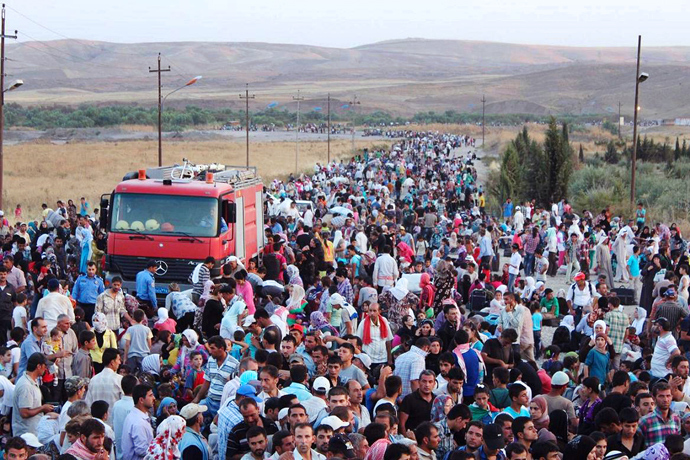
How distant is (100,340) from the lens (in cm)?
1087

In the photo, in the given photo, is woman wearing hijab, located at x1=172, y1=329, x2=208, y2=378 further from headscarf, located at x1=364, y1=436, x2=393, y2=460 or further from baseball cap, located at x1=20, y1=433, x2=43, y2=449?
headscarf, located at x1=364, y1=436, x2=393, y2=460

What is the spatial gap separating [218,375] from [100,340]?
101 inches

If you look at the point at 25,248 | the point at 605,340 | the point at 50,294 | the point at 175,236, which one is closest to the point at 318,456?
the point at 605,340

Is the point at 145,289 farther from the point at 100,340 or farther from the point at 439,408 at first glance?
the point at 439,408

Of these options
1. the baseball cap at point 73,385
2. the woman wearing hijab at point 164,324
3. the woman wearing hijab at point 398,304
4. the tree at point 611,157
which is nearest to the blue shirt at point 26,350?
the woman wearing hijab at point 164,324

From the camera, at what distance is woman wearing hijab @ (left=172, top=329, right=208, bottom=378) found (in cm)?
986

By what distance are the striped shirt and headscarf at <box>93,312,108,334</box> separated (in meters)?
2.52

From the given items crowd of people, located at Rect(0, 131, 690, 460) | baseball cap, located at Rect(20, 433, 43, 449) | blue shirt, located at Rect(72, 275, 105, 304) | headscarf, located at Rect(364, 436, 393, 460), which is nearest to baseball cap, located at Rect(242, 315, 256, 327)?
crowd of people, located at Rect(0, 131, 690, 460)

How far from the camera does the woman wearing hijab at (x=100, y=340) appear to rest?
10.6 m

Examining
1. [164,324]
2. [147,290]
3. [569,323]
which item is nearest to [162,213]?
[147,290]

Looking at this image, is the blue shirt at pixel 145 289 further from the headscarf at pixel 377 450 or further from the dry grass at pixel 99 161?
the dry grass at pixel 99 161

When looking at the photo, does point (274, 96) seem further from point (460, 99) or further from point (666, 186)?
point (666, 186)

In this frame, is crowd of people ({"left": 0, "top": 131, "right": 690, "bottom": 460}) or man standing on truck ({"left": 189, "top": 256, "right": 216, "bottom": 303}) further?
man standing on truck ({"left": 189, "top": 256, "right": 216, "bottom": 303})

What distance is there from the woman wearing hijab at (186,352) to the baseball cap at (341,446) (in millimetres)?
3332
